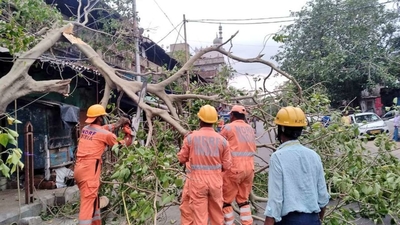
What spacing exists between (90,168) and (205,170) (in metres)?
1.64

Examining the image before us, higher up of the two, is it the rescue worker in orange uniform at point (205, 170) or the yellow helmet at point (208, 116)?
the yellow helmet at point (208, 116)

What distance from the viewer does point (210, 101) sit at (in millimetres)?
6098

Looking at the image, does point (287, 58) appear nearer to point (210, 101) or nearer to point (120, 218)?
point (210, 101)

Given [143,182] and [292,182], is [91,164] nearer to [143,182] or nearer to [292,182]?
[143,182]

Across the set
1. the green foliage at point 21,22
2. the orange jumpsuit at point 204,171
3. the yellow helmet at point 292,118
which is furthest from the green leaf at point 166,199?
the green foliage at point 21,22

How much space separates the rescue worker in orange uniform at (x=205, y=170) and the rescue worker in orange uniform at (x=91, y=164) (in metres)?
1.30

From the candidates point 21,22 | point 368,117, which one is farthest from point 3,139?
point 368,117

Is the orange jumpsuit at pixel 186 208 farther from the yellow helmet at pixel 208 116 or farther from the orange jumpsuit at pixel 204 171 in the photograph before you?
the yellow helmet at pixel 208 116

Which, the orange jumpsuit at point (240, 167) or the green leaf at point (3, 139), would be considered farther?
the orange jumpsuit at point (240, 167)

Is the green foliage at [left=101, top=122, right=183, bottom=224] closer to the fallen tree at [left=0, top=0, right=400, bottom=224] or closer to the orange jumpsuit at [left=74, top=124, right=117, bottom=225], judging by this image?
the fallen tree at [left=0, top=0, right=400, bottom=224]

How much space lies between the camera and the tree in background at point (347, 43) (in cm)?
1725

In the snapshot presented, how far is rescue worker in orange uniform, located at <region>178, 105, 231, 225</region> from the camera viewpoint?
4.08m

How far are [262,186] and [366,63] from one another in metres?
13.7

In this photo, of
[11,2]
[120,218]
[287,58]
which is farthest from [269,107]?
[287,58]
